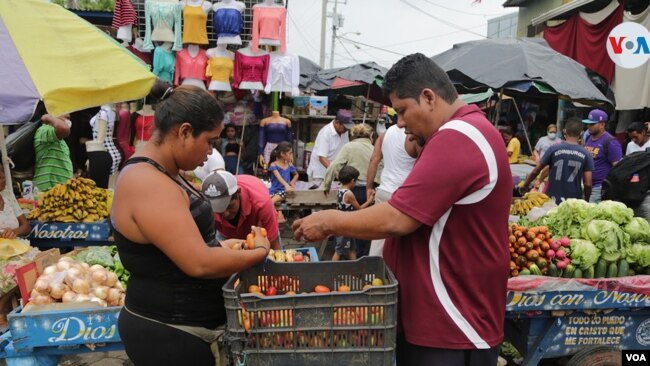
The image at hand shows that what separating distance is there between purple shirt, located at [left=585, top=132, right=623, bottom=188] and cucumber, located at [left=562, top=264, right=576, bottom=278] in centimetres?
399

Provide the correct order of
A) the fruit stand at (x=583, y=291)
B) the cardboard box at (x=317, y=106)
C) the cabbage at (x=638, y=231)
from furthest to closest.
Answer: the cardboard box at (x=317, y=106) → the cabbage at (x=638, y=231) → the fruit stand at (x=583, y=291)

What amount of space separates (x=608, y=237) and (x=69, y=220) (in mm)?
5422

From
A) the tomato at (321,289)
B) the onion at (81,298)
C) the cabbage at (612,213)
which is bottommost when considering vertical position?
the onion at (81,298)

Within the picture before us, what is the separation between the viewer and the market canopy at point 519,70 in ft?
21.2

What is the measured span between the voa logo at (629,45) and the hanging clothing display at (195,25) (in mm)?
7181

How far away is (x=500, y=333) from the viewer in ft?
6.94

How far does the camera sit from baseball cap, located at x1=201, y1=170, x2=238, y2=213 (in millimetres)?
3039

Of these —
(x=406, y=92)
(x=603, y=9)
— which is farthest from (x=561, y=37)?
(x=406, y=92)

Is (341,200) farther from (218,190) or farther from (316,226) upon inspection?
(316,226)

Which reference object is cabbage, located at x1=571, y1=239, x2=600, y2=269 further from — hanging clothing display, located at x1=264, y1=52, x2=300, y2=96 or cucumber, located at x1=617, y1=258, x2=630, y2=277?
hanging clothing display, located at x1=264, y1=52, x2=300, y2=96

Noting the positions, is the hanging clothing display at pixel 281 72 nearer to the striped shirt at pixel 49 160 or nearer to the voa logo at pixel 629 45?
the striped shirt at pixel 49 160

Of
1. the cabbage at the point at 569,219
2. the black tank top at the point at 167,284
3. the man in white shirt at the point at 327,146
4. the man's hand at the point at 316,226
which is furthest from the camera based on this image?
the man in white shirt at the point at 327,146

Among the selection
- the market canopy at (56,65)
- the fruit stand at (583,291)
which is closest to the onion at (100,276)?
the market canopy at (56,65)

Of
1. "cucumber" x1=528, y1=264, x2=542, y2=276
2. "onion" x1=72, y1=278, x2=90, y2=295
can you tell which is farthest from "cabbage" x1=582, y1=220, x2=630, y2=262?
"onion" x1=72, y1=278, x2=90, y2=295
